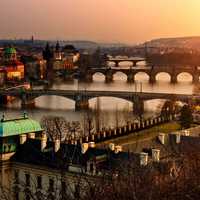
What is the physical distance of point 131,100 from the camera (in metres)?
28.2

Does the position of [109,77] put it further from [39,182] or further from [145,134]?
[39,182]

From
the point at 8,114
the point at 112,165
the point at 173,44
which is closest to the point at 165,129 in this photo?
the point at 112,165

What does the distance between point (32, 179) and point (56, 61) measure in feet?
166

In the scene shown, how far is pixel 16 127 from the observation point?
10.1 meters

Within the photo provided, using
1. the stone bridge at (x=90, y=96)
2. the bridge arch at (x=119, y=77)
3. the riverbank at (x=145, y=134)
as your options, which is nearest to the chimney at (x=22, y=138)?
the riverbank at (x=145, y=134)

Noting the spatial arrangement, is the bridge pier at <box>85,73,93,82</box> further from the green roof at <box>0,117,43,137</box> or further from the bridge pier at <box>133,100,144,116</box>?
the green roof at <box>0,117,43,137</box>

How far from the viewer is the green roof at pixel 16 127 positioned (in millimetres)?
9914

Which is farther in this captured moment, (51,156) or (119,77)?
(119,77)

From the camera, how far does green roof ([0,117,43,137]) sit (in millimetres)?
9914

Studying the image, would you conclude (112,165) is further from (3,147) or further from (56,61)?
(56,61)

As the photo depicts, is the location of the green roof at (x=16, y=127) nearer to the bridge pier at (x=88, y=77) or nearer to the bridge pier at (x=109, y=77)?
the bridge pier at (x=88, y=77)

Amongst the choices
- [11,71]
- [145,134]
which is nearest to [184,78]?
[11,71]

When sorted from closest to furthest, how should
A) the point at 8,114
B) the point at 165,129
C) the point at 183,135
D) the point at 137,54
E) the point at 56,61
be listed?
the point at 183,135, the point at 165,129, the point at 8,114, the point at 56,61, the point at 137,54

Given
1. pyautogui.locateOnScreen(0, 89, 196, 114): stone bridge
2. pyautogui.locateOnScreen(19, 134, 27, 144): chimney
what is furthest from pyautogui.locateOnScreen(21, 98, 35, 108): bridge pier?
pyautogui.locateOnScreen(19, 134, 27, 144): chimney
